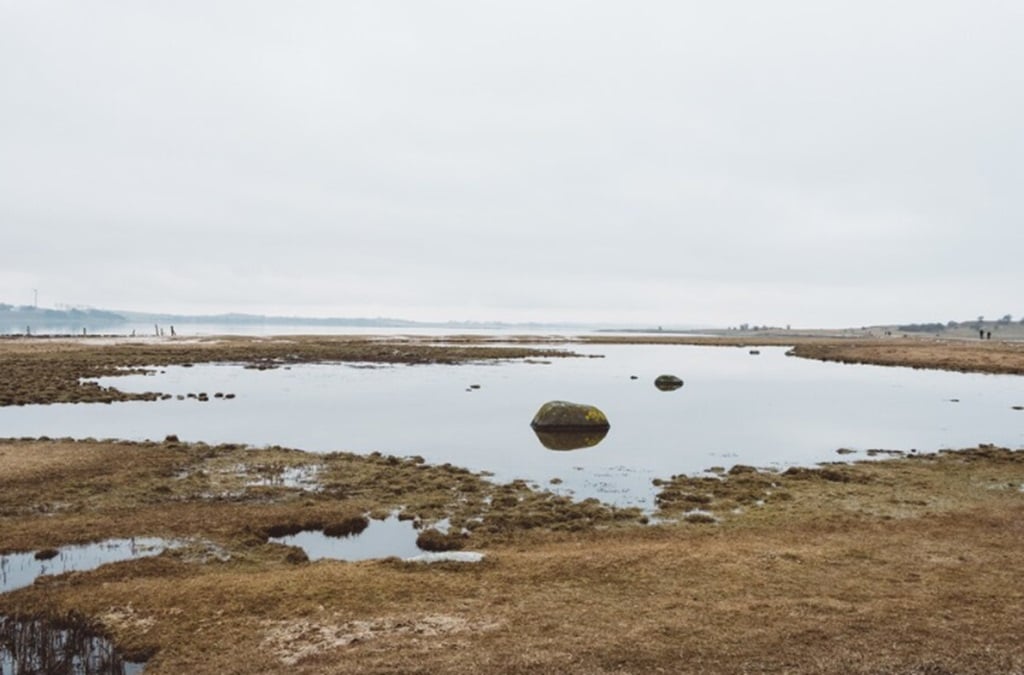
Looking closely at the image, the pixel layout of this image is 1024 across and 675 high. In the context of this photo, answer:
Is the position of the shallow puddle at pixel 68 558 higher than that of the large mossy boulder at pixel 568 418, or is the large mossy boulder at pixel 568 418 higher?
the large mossy boulder at pixel 568 418

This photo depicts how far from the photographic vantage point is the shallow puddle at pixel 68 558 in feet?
44.2

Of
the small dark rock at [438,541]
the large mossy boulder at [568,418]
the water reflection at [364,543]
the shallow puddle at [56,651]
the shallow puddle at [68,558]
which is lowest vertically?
the water reflection at [364,543]

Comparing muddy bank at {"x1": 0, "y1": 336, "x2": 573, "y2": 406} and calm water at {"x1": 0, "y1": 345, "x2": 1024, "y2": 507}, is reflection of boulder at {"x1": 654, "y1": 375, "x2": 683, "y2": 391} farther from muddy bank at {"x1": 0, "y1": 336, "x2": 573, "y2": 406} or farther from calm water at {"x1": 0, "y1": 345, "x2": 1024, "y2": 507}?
muddy bank at {"x1": 0, "y1": 336, "x2": 573, "y2": 406}

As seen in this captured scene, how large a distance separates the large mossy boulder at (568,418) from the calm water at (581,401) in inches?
45.4

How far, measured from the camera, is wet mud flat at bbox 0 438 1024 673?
33.0ft

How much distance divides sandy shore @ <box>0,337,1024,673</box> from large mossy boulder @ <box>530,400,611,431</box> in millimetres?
10269

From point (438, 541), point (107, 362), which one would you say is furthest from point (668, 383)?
point (107, 362)

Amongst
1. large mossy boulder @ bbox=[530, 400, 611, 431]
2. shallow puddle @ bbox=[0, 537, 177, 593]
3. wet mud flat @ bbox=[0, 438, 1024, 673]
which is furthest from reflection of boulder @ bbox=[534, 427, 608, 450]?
shallow puddle @ bbox=[0, 537, 177, 593]

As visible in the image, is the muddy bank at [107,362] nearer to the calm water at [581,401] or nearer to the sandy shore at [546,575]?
the calm water at [581,401]

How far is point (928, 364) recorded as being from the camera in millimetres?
76688

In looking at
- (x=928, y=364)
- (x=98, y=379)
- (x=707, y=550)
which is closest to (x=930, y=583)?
(x=707, y=550)

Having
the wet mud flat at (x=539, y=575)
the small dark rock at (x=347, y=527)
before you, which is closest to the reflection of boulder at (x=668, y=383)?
the wet mud flat at (x=539, y=575)

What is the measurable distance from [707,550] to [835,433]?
2244cm

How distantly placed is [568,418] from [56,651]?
84.9 ft
